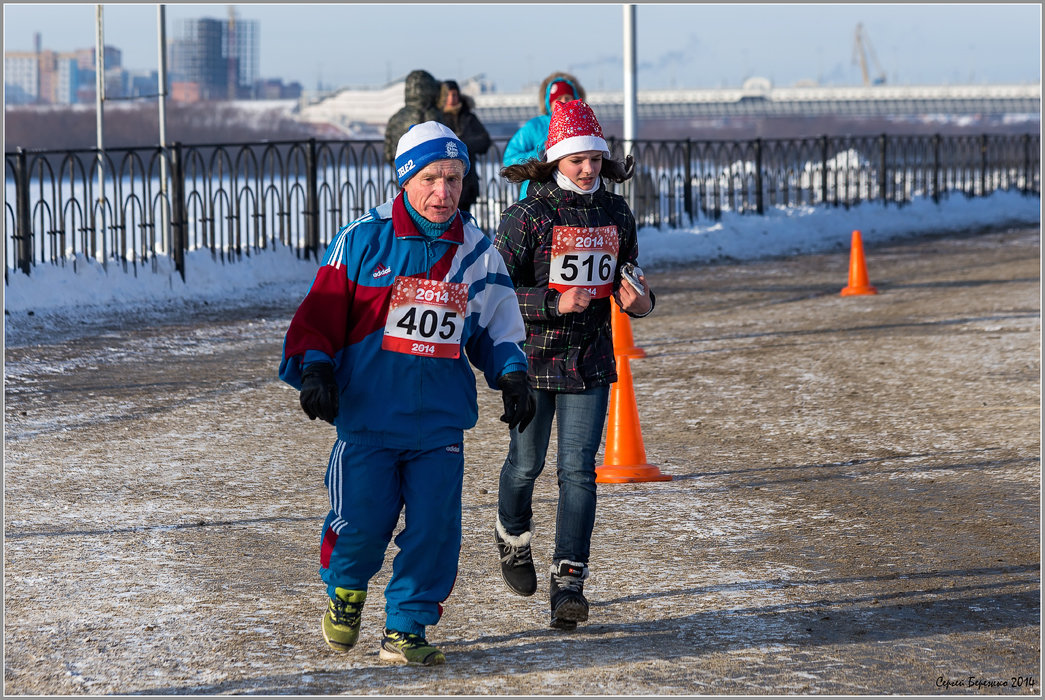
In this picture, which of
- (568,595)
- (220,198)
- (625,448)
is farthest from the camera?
(220,198)

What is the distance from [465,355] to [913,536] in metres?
2.36

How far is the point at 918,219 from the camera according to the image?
23766 millimetres

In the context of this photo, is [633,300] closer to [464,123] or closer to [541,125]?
[541,125]

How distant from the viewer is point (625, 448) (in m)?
6.43

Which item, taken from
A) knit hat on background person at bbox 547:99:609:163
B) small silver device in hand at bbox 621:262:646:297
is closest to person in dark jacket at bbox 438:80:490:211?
knit hat on background person at bbox 547:99:609:163

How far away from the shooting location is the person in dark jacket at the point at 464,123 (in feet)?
35.5

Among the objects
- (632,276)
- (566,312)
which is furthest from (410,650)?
(632,276)

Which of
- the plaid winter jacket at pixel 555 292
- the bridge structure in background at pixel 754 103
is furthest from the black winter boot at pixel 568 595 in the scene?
the bridge structure in background at pixel 754 103

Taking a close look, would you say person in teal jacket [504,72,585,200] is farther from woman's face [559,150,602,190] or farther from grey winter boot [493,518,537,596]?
grey winter boot [493,518,537,596]

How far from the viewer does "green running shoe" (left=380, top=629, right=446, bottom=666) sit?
3.93 m

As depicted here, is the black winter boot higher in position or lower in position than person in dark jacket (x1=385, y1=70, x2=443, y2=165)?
lower

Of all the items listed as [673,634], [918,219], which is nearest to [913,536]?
[673,634]

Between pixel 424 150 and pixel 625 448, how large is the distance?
2.83 meters

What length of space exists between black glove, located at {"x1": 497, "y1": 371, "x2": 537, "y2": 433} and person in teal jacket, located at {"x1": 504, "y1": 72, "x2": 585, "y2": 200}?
372 cm
